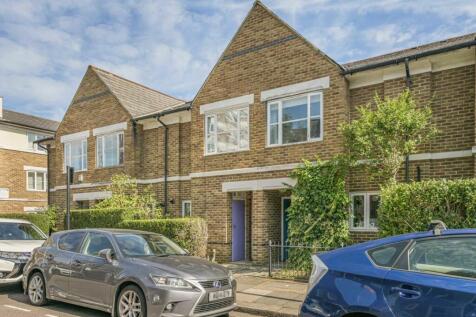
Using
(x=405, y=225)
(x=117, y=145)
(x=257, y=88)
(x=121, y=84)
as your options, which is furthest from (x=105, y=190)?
(x=405, y=225)

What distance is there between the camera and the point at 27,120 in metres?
30.5

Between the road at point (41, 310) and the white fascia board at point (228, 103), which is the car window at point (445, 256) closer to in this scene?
the road at point (41, 310)

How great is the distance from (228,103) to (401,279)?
1045 centimetres

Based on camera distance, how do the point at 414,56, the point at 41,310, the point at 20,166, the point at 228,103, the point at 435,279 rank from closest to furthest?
the point at 435,279, the point at 41,310, the point at 414,56, the point at 228,103, the point at 20,166

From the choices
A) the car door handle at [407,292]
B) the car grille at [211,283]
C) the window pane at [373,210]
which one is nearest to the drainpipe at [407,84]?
the window pane at [373,210]

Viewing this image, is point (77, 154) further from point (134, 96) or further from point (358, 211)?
point (358, 211)

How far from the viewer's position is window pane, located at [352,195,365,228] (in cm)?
1153

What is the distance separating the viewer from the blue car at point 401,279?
12.3 feet

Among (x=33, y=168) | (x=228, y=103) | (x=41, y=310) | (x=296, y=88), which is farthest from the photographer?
(x=33, y=168)

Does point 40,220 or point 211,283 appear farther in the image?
point 40,220

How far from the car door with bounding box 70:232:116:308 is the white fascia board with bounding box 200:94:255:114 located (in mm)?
7133

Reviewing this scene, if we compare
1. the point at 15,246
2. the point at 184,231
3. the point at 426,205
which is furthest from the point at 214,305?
the point at 184,231

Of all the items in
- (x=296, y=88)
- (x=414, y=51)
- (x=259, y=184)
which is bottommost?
(x=259, y=184)

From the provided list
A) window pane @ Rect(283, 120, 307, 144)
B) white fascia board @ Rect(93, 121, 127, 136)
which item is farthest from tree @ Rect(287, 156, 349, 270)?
white fascia board @ Rect(93, 121, 127, 136)
